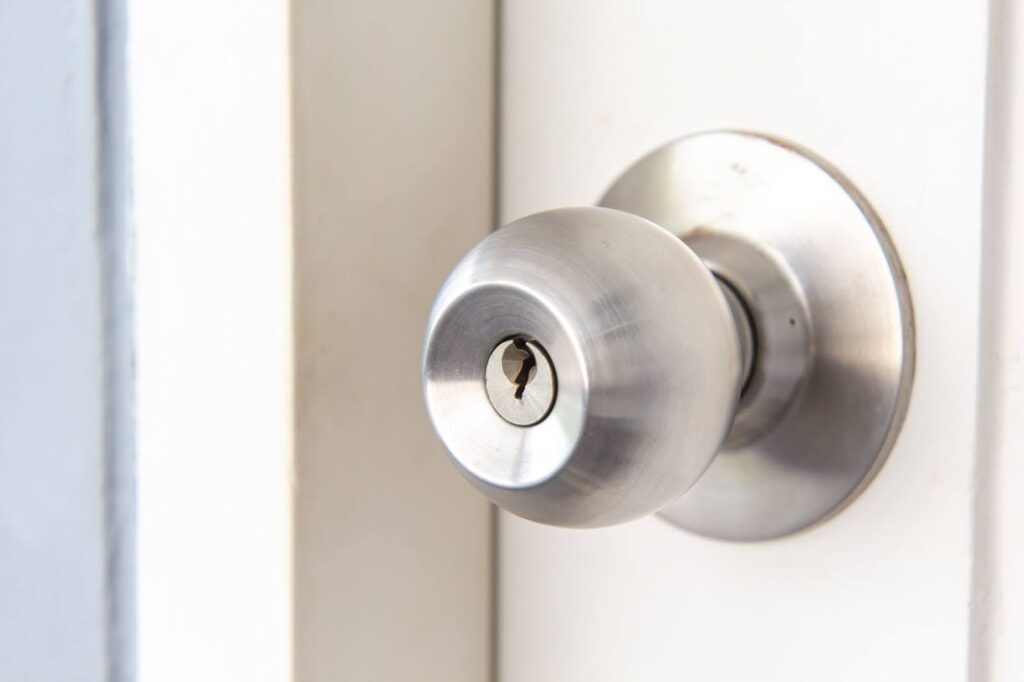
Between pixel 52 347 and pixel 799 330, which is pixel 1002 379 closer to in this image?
pixel 799 330

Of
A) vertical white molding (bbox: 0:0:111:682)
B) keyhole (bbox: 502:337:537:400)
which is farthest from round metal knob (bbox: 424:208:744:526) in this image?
vertical white molding (bbox: 0:0:111:682)

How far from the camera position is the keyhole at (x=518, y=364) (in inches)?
6.2

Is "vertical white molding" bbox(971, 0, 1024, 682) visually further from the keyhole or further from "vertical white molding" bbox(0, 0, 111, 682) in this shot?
"vertical white molding" bbox(0, 0, 111, 682)

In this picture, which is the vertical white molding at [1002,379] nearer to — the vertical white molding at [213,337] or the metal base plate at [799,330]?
the metal base plate at [799,330]

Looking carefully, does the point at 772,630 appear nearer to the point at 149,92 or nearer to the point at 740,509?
the point at 740,509

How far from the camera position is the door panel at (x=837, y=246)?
19cm

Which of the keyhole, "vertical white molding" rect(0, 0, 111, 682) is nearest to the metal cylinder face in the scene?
the keyhole

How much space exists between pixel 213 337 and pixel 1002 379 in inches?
6.3

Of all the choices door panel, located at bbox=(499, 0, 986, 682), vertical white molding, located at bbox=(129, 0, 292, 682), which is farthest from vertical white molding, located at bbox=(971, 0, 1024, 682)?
vertical white molding, located at bbox=(129, 0, 292, 682)

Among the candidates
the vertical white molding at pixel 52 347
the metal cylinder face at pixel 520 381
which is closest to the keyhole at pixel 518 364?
the metal cylinder face at pixel 520 381

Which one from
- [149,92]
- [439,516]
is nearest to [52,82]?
[149,92]

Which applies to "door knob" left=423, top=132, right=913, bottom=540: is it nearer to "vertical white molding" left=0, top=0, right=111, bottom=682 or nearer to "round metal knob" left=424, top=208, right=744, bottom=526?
"round metal knob" left=424, top=208, right=744, bottom=526

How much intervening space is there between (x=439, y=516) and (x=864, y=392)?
0.34 ft

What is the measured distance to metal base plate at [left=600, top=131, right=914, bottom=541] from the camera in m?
0.20
